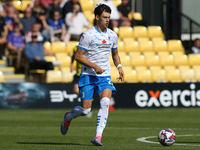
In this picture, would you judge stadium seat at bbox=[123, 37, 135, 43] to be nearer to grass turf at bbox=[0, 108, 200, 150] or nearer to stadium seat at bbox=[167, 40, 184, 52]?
stadium seat at bbox=[167, 40, 184, 52]

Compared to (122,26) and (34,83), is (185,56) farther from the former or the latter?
(34,83)

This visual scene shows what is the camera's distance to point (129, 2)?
2081 centimetres

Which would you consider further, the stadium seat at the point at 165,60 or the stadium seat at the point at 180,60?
the stadium seat at the point at 180,60

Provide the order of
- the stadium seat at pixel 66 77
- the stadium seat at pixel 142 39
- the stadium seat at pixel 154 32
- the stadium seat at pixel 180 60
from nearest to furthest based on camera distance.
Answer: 1. the stadium seat at pixel 66 77
2. the stadium seat at pixel 180 60
3. the stadium seat at pixel 142 39
4. the stadium seat at pixel 154 32

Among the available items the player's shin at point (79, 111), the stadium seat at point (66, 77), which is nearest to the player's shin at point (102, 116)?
the player's shin at point (79, 111)

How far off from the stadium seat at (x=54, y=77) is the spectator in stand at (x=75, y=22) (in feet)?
7.78

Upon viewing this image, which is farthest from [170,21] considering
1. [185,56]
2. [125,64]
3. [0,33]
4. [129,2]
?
[0,33]

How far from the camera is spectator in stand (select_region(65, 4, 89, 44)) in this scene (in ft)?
58.6

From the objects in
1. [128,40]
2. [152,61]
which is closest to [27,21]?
[128,40]

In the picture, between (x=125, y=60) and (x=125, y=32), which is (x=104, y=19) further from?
(x=125, y=32)

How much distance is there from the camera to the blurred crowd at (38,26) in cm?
1619

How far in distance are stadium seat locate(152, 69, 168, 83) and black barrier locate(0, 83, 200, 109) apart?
1.29 metres

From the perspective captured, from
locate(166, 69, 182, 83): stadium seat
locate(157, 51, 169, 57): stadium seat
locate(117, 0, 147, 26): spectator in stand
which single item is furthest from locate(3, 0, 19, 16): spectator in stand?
locate(166, 69, 182, 83): stadium seat

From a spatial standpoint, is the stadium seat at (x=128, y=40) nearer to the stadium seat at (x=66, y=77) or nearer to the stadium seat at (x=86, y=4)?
the stadium seat at (x=86, y=4)
